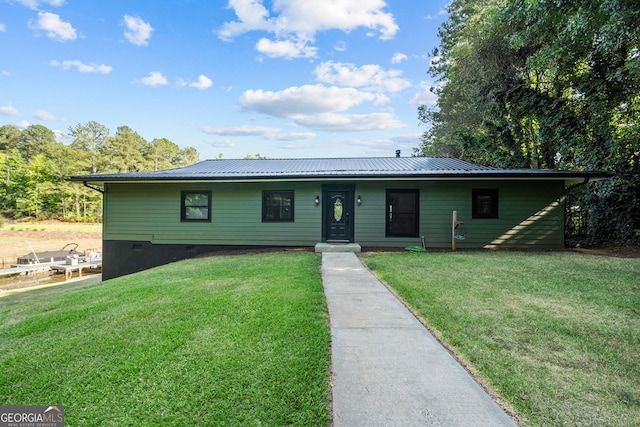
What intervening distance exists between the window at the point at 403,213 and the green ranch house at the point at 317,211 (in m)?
0.03

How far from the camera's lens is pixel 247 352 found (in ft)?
7.86

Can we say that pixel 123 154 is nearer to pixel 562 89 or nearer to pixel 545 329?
pixel 562 89

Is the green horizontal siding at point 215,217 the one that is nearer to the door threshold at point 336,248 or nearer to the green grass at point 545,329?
the door threshold at point 336,248

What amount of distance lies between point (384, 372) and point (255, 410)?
932 millimetres

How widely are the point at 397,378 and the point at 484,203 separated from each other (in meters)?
8.44

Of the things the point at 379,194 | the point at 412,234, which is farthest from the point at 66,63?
the point at 412,234

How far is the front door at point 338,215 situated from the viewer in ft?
29.8

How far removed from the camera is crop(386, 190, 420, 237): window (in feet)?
29.7

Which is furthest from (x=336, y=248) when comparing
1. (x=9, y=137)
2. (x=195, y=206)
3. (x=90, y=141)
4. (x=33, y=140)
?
(x=9, y=137)

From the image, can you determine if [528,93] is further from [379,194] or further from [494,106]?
[379,194]

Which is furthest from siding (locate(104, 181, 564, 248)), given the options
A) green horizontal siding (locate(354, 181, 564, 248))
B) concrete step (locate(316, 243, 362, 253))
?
concrete step (locate(316, 243, 362, 253))

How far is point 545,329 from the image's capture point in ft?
9.49

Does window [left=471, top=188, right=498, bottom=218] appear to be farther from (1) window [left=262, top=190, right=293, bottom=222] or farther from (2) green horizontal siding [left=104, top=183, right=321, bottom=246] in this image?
(1) window [left=262, top=190, right=293, bottom=222]

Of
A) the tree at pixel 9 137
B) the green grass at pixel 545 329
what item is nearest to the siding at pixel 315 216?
the green grass at pixel 545 329
